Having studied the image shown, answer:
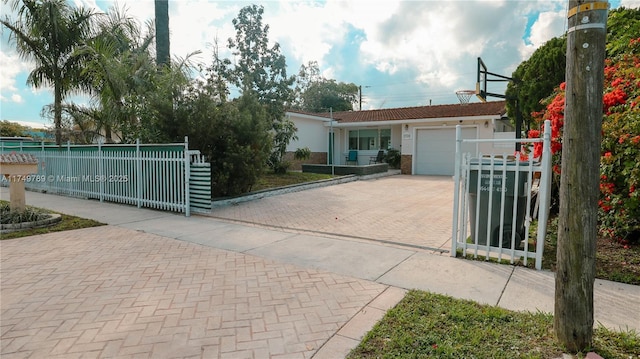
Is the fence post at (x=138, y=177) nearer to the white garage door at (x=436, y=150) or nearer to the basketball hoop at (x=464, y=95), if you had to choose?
the white garage door at (x=436, y=150)

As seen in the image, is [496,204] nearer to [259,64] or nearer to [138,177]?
[138,177]

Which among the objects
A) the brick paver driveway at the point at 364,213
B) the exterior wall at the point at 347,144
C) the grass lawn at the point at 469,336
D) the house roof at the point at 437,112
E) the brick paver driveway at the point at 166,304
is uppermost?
the house roof at the point at 437,112

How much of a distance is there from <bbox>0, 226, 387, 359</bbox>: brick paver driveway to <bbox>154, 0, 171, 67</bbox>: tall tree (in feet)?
27.4

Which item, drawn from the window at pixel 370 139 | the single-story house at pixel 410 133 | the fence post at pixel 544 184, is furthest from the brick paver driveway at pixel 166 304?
the window at pixel 370 139

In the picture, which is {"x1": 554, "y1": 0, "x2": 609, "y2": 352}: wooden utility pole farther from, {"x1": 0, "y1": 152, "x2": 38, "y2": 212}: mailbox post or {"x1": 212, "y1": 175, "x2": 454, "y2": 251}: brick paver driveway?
{"x1": 0, "y1": 152, "x2": 38, "y2": 212}: mailbox post

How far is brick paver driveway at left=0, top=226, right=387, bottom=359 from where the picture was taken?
9.30ft

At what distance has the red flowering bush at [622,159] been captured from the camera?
4680 mm

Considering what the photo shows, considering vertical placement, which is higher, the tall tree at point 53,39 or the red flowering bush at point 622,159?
the tall tree at point 53,39

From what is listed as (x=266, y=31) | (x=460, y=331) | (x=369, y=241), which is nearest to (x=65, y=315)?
(x=460, y=331)

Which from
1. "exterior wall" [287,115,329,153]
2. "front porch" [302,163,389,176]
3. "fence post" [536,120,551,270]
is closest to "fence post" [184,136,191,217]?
"fence post" [536,120,551,270]

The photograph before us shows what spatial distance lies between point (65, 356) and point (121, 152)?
304 inches

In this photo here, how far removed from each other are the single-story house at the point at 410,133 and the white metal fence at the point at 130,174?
953cm

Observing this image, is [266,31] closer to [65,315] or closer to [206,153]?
[206,153]

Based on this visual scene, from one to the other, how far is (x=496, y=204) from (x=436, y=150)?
14.5 m
